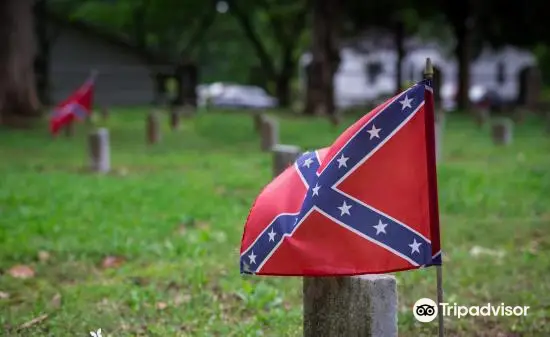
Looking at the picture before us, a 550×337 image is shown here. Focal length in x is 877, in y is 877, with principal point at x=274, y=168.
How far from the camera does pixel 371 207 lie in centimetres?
381

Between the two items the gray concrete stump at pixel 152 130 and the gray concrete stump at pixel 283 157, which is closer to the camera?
the gray concrete stump at pixel 283 157

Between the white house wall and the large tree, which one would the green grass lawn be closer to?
the large tree

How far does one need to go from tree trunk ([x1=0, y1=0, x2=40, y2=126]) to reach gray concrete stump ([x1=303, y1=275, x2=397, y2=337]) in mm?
→ 21554

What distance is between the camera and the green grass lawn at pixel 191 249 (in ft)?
18.1

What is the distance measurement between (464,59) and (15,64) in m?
20.9

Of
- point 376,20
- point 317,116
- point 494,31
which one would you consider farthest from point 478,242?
point 376,20

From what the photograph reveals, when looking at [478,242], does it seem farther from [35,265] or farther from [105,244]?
[35,265]

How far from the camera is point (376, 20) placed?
40812 mm

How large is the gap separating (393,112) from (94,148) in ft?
34.5

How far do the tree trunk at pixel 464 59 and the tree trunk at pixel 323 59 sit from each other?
833cm

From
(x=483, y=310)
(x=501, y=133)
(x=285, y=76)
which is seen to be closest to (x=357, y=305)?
(x=483, y=310)

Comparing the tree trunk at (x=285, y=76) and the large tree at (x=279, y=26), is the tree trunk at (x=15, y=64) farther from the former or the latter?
the tree trunk at (x=285, y=76)

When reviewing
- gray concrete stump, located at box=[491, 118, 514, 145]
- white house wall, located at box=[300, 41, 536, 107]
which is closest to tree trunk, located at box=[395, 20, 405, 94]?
white house wall, located at box=[300, 41, 536, 107]

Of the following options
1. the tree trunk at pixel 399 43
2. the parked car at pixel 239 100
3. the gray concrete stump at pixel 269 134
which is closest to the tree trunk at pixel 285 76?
the parked car at pixel 239 100
